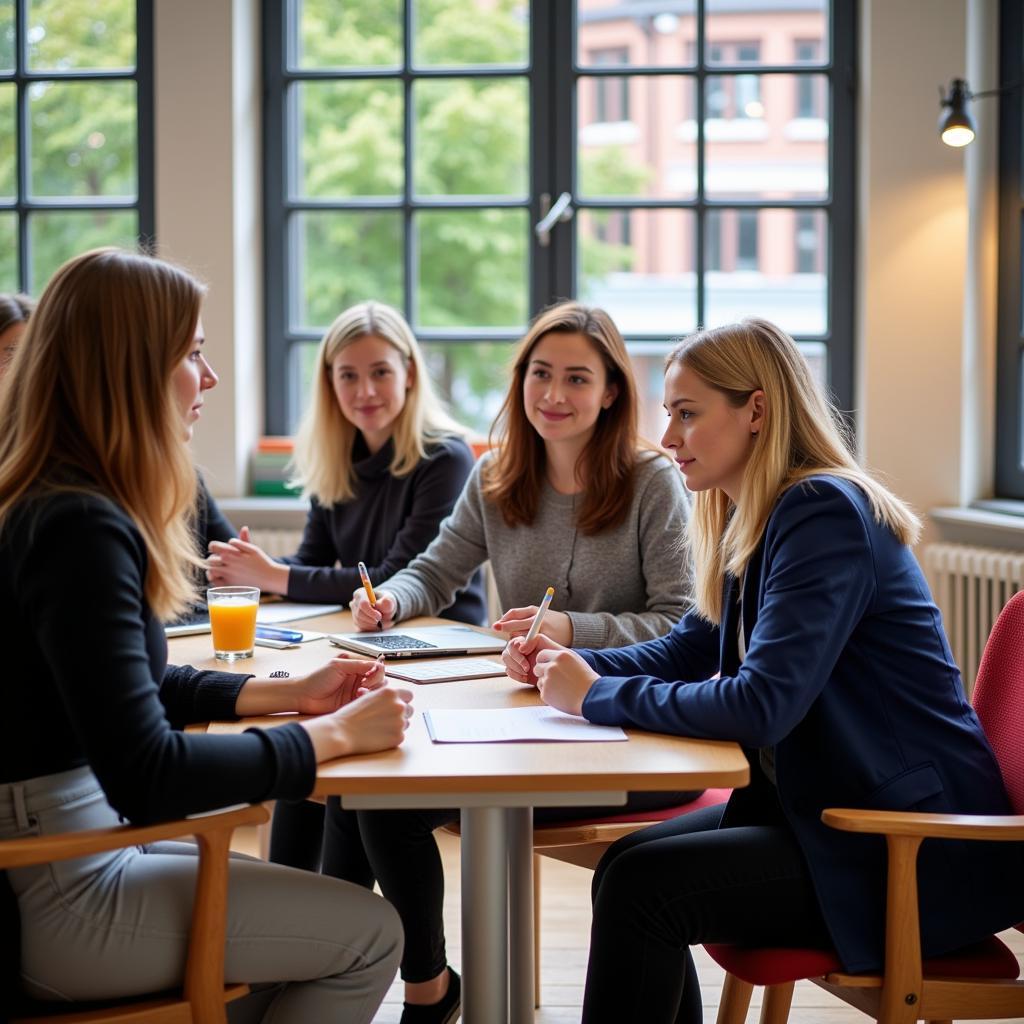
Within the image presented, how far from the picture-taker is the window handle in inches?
158

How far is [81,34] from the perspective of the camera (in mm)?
4180

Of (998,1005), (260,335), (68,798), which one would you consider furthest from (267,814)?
(260,335)

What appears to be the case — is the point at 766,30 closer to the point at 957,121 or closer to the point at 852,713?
the point at 957,121

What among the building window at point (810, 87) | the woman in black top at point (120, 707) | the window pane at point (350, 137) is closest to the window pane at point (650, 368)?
the building window at point (810, 87)

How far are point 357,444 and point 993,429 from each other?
202cm

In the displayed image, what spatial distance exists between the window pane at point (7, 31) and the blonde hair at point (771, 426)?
3.27 m

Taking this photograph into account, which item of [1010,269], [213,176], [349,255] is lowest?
[1010,269]

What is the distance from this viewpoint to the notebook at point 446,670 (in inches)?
76.5

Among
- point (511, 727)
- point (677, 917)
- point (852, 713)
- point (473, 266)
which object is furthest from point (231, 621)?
point (473, 266)

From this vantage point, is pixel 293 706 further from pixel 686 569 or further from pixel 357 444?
pixel 357 444

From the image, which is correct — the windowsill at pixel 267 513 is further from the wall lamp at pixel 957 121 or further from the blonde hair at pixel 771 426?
the blonde hair at pixel 771 426

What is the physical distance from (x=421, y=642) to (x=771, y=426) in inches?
29.3

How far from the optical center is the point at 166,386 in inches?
58.0

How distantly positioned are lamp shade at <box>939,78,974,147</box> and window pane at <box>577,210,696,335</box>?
104 cm
